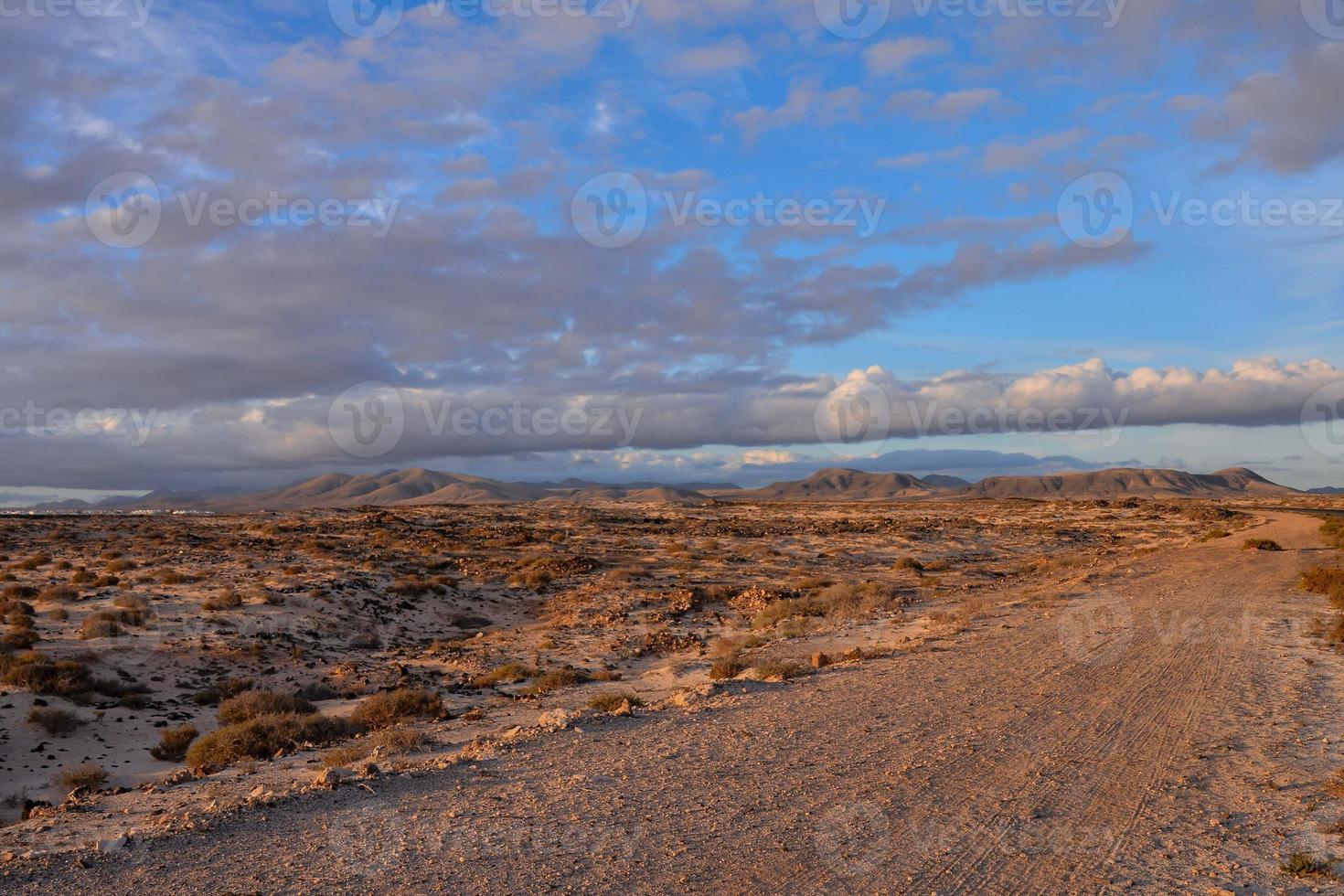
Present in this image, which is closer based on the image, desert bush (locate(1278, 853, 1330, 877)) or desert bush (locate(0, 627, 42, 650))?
desert bush (locate(1278, 853, 1330, 877))

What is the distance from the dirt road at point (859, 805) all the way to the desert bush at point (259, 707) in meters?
6.27

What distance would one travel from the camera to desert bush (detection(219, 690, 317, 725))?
46.2 ft

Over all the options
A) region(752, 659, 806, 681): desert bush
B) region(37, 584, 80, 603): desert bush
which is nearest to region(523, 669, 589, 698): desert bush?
region(752, 659, 806, 681): desert bush

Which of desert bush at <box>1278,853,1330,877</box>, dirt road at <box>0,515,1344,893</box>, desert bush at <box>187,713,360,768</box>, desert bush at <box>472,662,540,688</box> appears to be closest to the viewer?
dirt road at <box>0,515,1344,893</box>

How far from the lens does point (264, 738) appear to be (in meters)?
12.0

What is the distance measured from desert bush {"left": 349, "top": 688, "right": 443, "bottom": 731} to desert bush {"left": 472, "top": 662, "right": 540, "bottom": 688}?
2820 millimetres

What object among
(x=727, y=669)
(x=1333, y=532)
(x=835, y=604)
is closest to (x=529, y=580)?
(x=835, y=604)

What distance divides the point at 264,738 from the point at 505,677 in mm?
6321

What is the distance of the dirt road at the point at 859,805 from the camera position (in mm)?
6770

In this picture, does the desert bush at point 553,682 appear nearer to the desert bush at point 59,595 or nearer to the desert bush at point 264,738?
the desert bush at point 264,738

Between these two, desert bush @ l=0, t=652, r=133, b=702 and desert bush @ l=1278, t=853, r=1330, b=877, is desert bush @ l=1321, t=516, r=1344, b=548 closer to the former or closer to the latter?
desert bush @ l=1278, t=853, r=1330, b=877

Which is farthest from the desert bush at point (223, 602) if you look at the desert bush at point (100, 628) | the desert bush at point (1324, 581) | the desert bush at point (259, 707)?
the desert bush at point (1324, 581)

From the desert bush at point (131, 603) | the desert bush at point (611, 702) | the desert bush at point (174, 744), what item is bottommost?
the desert bush at point (174, 744)

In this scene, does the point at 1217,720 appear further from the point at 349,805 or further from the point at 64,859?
the point at 64,859
